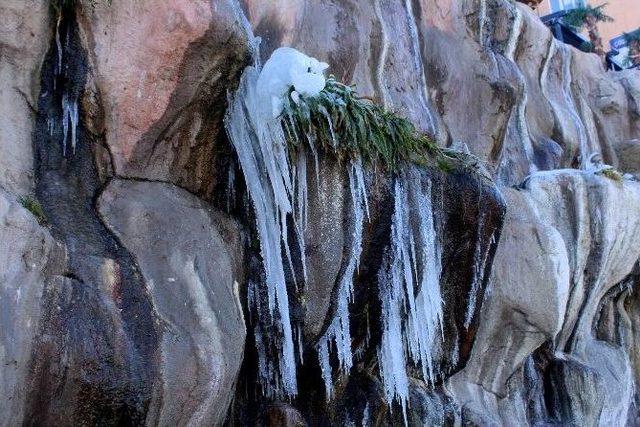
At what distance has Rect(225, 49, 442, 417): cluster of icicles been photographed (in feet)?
18.5

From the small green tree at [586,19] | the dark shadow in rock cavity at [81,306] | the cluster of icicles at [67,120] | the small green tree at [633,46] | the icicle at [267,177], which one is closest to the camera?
the dark shadow in rock cavity at [81,306]

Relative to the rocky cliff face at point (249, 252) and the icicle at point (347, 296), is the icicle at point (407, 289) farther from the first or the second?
the icicle at point (347, 296)

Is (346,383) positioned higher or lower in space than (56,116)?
lower

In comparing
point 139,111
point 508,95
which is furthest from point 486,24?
point 139,111

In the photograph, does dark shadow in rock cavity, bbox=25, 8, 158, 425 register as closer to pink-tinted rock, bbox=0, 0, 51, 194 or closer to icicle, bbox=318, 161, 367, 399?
pink-tinted rock, bbox=0, 0, 51, 194

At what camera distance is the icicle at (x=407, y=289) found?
619cm

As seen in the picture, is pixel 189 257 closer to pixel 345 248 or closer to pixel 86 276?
pixel 86 276

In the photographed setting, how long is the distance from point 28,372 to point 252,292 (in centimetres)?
194

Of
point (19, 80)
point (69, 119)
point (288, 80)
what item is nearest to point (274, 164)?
point (288, 80)

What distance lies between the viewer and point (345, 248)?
5945 mm

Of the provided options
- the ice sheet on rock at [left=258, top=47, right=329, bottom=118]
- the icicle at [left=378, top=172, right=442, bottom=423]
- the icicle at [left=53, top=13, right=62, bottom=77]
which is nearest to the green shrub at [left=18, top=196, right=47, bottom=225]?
the icicle at [left=53, top=13, right=62, bottom=77]

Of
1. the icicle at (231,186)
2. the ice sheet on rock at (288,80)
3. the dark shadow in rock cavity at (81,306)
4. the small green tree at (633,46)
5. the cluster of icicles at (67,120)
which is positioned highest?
the small green tree at (633,46)

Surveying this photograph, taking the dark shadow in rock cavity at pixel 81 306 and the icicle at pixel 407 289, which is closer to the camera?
the dark shadow in rock cavity at pixel 81 306

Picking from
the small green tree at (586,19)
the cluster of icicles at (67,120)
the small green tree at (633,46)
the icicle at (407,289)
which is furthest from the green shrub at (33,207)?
the small green tree at (633,46)
